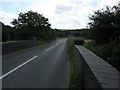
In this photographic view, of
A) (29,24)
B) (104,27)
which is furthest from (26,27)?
(104,27)

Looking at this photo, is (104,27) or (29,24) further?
(29,24)

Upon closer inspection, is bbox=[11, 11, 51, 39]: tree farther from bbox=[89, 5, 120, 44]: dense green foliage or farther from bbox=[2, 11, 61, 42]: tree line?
bbox=[89, 5, 120, 44]: dense green foliage

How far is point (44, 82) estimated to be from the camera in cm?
941

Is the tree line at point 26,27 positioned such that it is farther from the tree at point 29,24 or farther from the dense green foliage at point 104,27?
the dense green foliage at point 104,27

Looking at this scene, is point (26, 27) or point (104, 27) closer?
point (104, 27)

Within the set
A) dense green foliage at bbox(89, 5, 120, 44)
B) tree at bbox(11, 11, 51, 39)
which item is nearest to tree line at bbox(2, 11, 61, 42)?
tree at bbox(11, 11, 51, 39)

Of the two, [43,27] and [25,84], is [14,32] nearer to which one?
[43,27]

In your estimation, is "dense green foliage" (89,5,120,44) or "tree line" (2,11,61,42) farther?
"tree line" (2,11,61,42)

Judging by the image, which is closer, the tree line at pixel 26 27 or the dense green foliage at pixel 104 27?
the dense green foliage at pixel 104 27

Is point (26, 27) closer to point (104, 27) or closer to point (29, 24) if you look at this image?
point (29, 24)

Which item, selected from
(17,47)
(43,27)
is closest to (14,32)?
(43,27)

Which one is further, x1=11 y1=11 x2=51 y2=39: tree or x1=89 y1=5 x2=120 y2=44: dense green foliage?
x1=11 y1=11 x2=51 y2=39: tree

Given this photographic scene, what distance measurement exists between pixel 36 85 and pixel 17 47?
2096 centimetres

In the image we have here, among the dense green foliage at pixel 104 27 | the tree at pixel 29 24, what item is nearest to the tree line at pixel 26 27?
the tree at pixel 29 24
